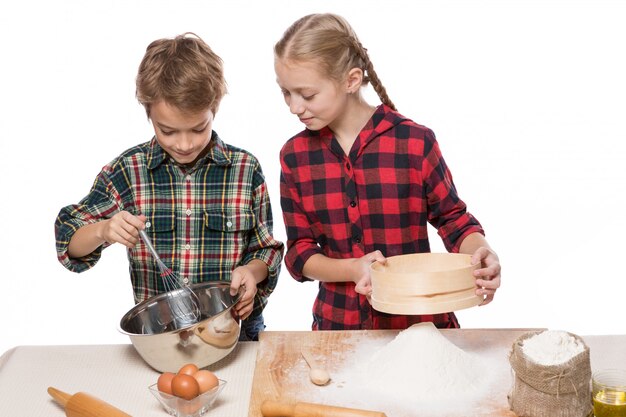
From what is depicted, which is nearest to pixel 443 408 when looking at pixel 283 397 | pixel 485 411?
pixel 485 411

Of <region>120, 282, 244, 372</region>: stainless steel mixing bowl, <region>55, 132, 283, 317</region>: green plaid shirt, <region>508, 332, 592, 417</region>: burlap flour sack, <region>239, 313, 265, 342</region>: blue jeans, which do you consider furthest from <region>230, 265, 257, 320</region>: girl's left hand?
<region>508, 332, 592, 417</region>: burlap flour sack

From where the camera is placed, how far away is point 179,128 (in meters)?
1.84

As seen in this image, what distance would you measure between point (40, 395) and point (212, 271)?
53cm

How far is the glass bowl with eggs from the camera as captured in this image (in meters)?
1.51

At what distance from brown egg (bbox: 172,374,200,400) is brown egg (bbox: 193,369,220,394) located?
0.05ft

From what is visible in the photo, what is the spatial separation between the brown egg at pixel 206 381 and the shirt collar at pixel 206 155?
63 cm

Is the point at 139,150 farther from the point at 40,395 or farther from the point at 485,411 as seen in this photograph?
the point at 485,411

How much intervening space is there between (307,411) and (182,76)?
83 cm

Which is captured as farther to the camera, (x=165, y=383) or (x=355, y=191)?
(x=355, y=191)

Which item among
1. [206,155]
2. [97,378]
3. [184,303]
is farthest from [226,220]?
[97,378]

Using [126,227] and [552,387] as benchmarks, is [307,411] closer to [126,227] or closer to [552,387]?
[552,387]

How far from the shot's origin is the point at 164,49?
6.40 ft

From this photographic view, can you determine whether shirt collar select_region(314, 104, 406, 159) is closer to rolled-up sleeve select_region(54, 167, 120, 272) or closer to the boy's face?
the boy's face

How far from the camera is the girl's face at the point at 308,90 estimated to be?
1.83m
